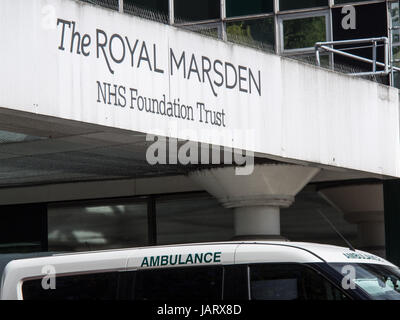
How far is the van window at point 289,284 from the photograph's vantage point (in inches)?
373

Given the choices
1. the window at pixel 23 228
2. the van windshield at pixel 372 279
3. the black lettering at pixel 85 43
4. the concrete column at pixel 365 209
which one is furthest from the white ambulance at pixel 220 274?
the window at pixel 23 228

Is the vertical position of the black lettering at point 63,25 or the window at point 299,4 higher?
the window at point 299,4

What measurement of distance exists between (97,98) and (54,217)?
40.2ft

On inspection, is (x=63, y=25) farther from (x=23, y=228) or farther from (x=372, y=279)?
(x=23, y=228)

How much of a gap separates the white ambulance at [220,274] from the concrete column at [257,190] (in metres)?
8.16

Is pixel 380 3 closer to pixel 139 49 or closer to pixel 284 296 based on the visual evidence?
pixel 139 49

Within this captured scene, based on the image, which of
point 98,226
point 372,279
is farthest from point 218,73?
point 98,226

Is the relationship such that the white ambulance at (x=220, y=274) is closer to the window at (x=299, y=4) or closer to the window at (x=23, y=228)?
the window at (x=299, y=4)

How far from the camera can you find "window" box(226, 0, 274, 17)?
24.1 meters

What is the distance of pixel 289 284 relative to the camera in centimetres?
962

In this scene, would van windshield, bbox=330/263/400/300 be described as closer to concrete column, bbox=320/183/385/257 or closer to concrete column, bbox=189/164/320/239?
concrete column, bbox=189/164/320/239

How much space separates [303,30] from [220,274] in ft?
48.5

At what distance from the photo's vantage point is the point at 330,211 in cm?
2241

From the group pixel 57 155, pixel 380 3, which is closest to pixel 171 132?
pixel 57 155
